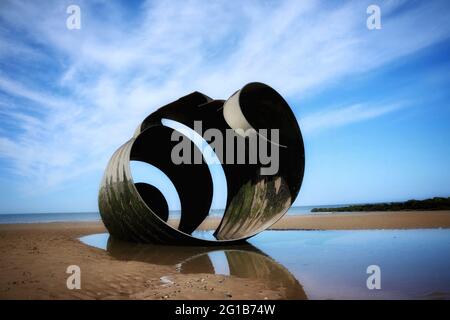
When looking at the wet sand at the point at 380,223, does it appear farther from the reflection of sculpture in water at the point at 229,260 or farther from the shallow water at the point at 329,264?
the reflection of sculpture in water at the point at 229,260

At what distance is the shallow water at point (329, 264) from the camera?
4.08m

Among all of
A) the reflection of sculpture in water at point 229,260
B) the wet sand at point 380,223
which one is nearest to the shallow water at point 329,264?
the reflection of sculpture in water at point 229,260

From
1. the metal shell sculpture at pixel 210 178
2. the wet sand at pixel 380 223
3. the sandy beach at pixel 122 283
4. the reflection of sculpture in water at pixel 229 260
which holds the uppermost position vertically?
the metal shell sculpture at pixel 210 178

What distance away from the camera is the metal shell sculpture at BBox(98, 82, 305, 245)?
7914 millimetres

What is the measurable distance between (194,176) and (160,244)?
401cm

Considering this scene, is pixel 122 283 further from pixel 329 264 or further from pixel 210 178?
pixel 210 178

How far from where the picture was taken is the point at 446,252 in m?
6.43

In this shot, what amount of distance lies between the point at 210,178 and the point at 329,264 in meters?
6.63

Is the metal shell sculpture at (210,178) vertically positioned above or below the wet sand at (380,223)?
above

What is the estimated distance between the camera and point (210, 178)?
11.8 metres

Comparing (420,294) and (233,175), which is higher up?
(233,175)

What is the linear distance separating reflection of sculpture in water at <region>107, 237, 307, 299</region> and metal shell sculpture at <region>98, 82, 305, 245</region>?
0.93ft
